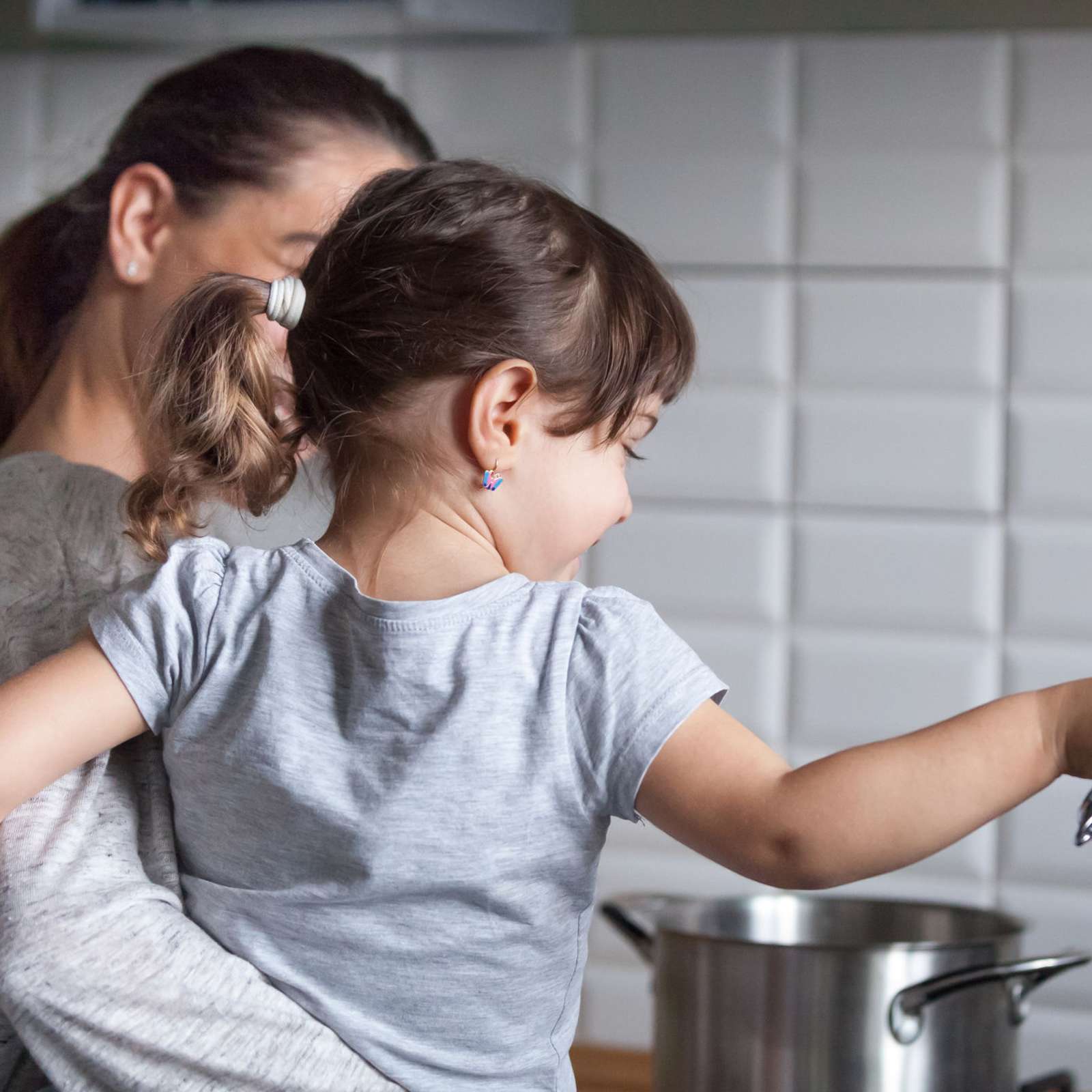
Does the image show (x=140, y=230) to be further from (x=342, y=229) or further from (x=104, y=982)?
(x=104, y=982)

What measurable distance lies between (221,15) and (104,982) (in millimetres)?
1149

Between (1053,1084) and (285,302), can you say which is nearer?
(285,302)

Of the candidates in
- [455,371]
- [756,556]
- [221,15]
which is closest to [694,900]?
[756,556]

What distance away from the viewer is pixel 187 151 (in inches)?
38.9

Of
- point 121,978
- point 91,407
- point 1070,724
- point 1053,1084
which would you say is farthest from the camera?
point 1053,1084

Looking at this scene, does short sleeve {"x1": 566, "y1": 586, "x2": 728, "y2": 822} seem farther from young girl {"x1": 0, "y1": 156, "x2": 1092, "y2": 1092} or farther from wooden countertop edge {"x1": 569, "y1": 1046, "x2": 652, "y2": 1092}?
wooden countertop edge {"x1": 569, "y1": 1046, "x2": 652, "y2": 1092}

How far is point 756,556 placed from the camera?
1.63m

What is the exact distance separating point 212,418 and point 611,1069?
116 centimetres

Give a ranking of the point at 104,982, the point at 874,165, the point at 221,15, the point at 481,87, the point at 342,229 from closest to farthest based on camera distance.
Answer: the point at 104,982 → the point at 342,229 → the point at 221,15 → the point at 874,165 → the point at 481,87

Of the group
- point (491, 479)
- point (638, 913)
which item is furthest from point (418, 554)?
point (638, 913)

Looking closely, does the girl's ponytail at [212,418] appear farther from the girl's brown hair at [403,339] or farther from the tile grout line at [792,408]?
the tile grout line at [792,408]

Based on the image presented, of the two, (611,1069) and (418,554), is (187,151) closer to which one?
(418,554)

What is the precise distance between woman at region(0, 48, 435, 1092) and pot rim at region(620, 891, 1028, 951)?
427mm

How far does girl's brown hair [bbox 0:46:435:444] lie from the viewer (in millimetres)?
972
